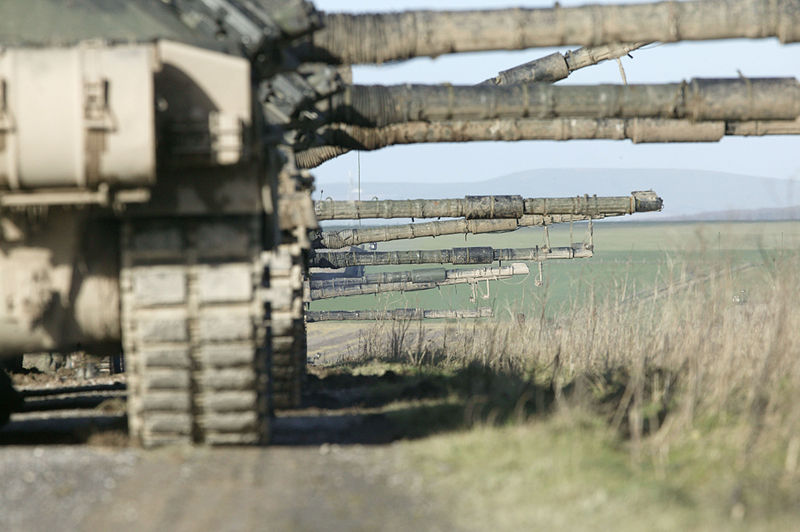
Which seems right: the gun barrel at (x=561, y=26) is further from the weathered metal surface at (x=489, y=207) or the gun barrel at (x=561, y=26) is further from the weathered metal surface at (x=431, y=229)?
the weathered metal surface at (x=431, y=229)

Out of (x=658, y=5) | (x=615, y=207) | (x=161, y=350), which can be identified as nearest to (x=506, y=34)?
(x=658, y=5)

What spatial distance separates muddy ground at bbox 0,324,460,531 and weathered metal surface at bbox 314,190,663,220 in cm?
766

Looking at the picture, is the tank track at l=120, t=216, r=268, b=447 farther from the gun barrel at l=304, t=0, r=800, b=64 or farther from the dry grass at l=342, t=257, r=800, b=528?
the gun barrel at l=304, t=0, r=800, b=64

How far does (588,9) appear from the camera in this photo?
7.59 m

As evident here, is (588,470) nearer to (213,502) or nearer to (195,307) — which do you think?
(213,502)

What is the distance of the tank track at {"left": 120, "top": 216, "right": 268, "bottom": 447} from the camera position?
644 cm

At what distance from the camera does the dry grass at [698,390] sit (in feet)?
17.4

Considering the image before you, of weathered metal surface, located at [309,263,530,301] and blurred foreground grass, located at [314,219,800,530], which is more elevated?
blurred foreground grass, located at [314,219,800,530]

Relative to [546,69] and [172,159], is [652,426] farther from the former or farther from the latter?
[546,69]

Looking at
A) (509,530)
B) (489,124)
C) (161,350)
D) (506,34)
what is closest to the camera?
(509,530)

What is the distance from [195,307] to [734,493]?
3317 mm

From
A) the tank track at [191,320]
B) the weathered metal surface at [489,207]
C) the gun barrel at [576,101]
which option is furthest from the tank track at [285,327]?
the weathered metal surface at [489,207]

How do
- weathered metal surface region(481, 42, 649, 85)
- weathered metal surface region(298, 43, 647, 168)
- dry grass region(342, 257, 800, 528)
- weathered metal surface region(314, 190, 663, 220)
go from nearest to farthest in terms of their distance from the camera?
dry grass region(342, 257, 800, 528), weathered metal surface region(298, 43, 647, 168), weathered metal surface region(481, 42, 649, 85), weathered metal surface region(314, 190, 663, 220)

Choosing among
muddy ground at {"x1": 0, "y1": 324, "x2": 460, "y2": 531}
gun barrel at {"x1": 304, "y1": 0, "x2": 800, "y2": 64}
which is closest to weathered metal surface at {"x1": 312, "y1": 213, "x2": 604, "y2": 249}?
gun barrel at {"x1": 304, "y1": 0, "x2": 800, "y2": 64}
